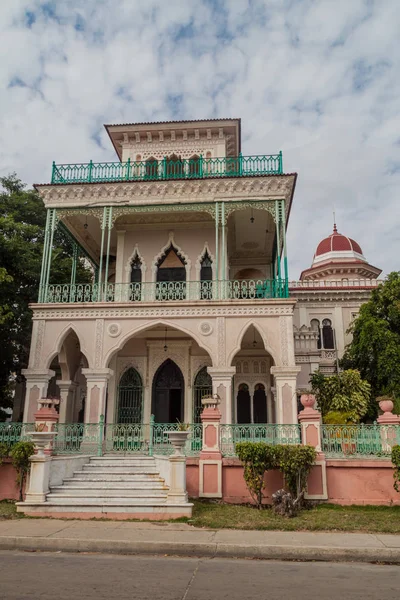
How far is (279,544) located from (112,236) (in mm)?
13219

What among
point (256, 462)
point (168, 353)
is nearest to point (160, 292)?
point (168, 353)

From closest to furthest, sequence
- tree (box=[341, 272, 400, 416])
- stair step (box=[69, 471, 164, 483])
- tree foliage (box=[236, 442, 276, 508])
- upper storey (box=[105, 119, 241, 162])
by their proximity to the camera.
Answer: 1. tree foliage (box=[236, 442, 276, 508])
2. stair step (box=[69, 471, 164, 483])
3. tree (box=[341, 272, 400, 416])
4. upper storey (box=[105, 119, 241, 162])

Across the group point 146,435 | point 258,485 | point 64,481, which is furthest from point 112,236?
point 258,485

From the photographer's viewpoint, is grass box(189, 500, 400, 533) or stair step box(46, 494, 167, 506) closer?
grass box(189, 500, 400, 533)

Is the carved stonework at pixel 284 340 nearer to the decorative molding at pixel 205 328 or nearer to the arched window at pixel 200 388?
Answer: the decorative molding at pixel 205 328

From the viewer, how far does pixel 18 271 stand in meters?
17.1

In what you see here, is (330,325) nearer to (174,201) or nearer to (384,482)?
(174,201)

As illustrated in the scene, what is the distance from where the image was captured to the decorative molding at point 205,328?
1450 cm

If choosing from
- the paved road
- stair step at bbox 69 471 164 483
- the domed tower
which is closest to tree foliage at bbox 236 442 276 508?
stair step at bbox 69 471 164 483

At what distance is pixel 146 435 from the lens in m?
14.0

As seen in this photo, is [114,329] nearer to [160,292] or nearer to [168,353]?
[160,292]

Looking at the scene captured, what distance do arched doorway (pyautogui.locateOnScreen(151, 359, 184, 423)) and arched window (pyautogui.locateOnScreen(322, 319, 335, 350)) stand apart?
39.2 ft

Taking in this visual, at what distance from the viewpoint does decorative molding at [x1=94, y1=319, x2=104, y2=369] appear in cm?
1452

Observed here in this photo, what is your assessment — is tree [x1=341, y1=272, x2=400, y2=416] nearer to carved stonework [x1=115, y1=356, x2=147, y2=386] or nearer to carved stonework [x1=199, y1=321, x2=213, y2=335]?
carved stonework [x1=199, y1=321, x2=213, y2=335]
